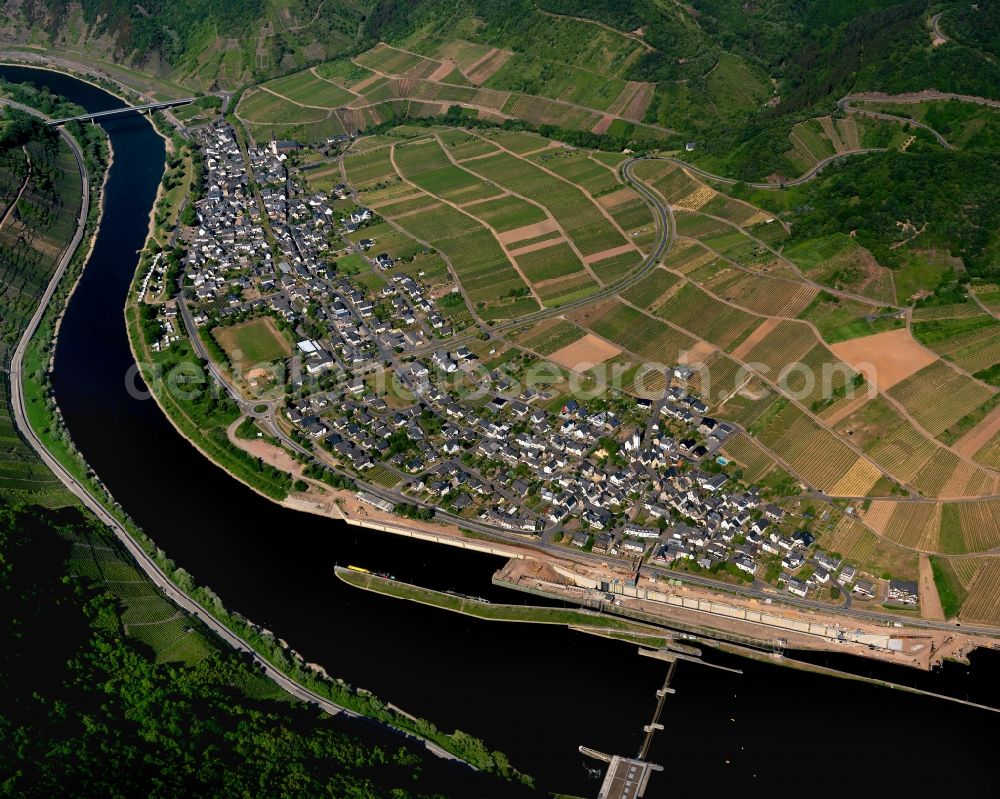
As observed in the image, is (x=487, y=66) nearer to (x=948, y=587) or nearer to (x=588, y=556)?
(x=588, y=556)

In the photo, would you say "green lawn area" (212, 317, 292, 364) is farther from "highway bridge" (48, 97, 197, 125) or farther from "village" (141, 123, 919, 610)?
"highway bridge" (48, 97, 197, 125)

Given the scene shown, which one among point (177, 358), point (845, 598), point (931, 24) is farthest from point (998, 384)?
point (177, 358)

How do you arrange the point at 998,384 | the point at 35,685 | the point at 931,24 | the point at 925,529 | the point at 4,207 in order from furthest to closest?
the point at 931,24 → the point at 4,207 → the point at 998,384 → the point at 925,529 → the point at 35,685

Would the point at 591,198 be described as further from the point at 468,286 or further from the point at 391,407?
the point at 391,407

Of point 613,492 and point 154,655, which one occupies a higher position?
point 613,492

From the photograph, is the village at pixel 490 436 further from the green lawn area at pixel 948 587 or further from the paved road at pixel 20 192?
the paved road at pixel 20 192

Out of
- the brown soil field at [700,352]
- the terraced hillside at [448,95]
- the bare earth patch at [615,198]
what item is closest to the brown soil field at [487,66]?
the terraced hillside at [448,95]
